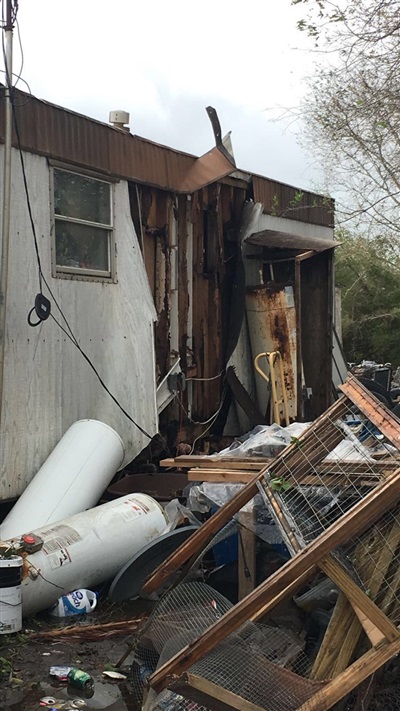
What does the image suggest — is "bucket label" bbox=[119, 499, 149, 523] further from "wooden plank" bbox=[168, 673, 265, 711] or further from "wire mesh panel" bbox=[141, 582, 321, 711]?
"wooden plank" bbox=[168, 673, 265, 711]

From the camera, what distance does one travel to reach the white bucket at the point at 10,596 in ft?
15.5

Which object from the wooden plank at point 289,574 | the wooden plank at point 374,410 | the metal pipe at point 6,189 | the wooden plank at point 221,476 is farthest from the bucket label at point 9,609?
the wooden plank at point 374,410

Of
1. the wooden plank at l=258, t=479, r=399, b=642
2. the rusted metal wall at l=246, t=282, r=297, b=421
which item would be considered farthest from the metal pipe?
the rusted metal wall at l=246, t=282, r=297, b=421

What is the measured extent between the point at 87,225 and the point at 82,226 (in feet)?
0.19

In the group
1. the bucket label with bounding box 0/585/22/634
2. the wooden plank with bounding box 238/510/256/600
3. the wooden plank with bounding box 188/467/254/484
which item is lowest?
the bucket label with bounding box 0/585/22/634

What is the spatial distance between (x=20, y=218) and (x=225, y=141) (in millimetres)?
3531

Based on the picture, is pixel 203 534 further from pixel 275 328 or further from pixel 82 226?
pixel 275 328

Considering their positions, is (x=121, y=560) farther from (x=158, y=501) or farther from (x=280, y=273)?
(x=280, y=273)

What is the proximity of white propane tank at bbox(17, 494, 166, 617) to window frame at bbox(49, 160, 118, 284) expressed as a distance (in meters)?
2.31

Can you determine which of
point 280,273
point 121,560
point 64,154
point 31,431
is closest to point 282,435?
point 121,560

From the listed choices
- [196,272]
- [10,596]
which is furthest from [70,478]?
[196,272]

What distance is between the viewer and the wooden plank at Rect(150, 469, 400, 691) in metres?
3.24

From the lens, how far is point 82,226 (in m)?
7.61

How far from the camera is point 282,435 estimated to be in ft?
19.4
